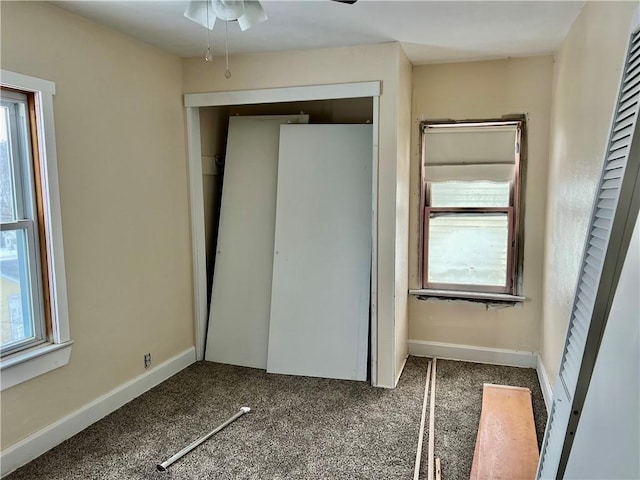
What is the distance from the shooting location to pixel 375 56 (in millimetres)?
3062

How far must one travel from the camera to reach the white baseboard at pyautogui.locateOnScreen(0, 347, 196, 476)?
2.30m

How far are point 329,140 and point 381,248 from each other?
38.0 inches

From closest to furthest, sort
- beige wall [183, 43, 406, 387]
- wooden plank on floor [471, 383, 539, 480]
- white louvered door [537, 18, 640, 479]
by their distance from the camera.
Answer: white louvered door [537, 18, 640, 479] < wooden plank on floor [471, 383, 539, 480] < beige wall [183, 43, 406, 387]

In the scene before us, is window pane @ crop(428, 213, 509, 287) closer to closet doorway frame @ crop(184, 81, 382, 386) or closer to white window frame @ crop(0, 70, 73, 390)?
closet doorway frame @ crop(184, 81, 382, 386)

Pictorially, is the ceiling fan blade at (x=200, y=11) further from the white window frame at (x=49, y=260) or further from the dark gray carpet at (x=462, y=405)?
the dark gray carpet at (x=462, y=405)

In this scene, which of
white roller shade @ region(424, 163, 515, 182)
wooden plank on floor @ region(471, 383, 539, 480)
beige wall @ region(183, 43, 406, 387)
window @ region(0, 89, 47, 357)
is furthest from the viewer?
white roller shade @ region(424, 163, 515, 182)

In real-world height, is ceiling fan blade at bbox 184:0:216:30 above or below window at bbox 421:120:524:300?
above

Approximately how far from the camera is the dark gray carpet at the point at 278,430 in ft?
7.59

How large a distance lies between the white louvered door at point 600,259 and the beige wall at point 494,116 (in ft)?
6.30

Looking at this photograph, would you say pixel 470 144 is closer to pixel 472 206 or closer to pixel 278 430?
pixel 472 206

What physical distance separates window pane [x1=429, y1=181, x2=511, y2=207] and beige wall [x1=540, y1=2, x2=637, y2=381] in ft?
1.20

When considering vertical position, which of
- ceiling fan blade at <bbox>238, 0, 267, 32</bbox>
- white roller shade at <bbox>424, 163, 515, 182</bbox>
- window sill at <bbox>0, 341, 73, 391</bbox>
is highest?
ceiling fan blade at <bbox>238, 0, 267, 32</bbox>

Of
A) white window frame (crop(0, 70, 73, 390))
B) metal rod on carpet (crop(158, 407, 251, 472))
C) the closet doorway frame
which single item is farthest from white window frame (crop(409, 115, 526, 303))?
white window frame (crop(0, 70, 73, 390))

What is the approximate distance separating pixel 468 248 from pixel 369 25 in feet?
6.34
